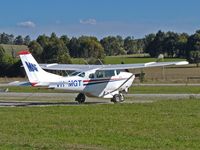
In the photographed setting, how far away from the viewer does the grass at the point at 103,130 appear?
12.8 metres

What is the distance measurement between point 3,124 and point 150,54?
489 feet

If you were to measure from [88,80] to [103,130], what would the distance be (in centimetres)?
1470

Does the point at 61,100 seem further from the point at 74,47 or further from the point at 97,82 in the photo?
the point at 74,47

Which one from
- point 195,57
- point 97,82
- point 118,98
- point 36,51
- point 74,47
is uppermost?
point 74,47

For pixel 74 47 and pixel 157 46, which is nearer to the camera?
pixel 74 47

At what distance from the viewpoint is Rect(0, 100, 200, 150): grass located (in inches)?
502

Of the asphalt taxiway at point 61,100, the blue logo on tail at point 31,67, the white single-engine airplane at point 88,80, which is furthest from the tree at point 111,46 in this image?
the blue logo on tail at point 31,67

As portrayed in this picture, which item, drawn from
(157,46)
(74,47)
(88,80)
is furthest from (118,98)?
(157,46)

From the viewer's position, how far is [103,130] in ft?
51.1

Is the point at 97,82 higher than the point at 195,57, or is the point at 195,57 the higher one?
the point at 97,82

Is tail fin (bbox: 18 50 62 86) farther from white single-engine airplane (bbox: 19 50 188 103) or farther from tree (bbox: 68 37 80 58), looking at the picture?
tree (bbox: 68 37 80 58)

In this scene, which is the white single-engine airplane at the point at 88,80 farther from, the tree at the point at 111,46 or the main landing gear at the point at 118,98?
the tree at the point at 111,46

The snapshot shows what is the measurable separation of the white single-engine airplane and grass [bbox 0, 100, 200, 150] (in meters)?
7.22

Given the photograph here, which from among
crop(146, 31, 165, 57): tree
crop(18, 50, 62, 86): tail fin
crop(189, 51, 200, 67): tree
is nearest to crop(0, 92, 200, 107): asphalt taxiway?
crop(18, 50, 62, 86): tail fin
